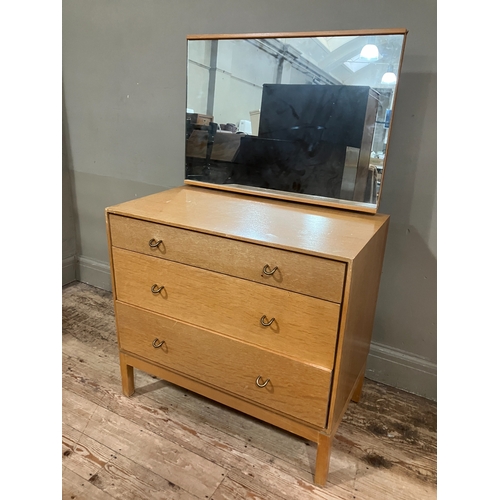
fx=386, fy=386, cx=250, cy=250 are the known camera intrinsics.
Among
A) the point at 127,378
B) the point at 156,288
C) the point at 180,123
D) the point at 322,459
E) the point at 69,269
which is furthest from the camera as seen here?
the point at 69,269

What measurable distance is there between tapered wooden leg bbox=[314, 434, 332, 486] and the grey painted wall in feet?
1.86

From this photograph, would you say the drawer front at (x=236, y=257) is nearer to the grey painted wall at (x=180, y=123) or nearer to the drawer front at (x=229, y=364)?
the drawer front at (x=229, y=364)

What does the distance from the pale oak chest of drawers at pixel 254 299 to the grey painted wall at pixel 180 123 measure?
222 mm

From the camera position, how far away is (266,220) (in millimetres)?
1136

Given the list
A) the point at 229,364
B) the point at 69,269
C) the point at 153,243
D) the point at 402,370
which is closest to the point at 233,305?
the point at 229,364

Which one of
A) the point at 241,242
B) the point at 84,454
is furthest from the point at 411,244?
the point at 84,454

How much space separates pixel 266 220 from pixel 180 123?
0.80m

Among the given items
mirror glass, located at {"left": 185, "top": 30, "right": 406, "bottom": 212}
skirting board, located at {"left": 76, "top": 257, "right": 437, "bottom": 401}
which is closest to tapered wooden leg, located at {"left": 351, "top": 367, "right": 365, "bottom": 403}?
skirting board, located at {"left": 76, "top": 257, "right": 437, "bottom": 401}

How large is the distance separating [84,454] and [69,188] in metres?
1.44

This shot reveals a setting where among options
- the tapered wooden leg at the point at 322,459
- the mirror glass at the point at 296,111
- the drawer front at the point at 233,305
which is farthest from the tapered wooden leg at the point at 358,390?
the mirror glass at the point at 296,111

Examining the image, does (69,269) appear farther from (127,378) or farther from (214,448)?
(214,448)

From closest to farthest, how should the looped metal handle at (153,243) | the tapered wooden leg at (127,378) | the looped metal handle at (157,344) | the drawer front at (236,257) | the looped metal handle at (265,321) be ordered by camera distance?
the drawer front at (236,257) < the looped metal handle at (265,321) < the looped metal handle at (153,243) < the looped metal handle at (157,344) < the tapered wooden leg at (127,378)

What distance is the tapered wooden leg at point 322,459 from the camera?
1084mm

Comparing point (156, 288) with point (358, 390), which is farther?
point (358, 390)
